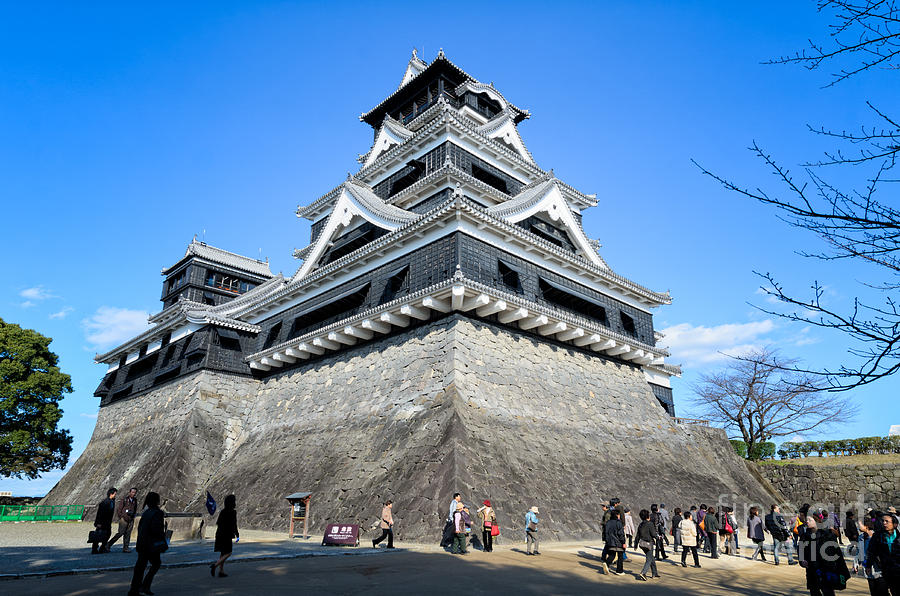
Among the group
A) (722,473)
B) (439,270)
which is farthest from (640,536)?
(722,473)

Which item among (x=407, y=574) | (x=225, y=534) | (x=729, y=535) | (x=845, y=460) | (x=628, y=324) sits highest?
(x=628, y=324)

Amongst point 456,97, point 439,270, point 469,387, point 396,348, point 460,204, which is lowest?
point 469,387

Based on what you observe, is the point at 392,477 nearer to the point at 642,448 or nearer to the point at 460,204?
the point at 460,204

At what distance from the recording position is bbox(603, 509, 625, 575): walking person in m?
10.3

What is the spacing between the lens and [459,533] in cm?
1129

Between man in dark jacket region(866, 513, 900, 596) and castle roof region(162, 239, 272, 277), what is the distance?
139ft

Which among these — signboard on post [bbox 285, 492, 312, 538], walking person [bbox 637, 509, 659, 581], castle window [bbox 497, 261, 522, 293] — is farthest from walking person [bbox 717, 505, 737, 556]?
signboard on post [bbox 285, 492, 312, 538]

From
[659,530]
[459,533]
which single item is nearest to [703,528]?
[659,530]

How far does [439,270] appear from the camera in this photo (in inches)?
728

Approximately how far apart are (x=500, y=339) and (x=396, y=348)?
3896 mm

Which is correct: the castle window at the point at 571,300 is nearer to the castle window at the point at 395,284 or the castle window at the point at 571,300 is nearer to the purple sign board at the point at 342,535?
the castle window at the point at 395,284

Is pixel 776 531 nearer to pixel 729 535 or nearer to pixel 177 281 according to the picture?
pixel 729 535

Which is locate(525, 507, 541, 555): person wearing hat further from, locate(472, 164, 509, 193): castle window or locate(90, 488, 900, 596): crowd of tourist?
locate(472, 164, 509, 193): castle window

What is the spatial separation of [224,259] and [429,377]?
103 feet
